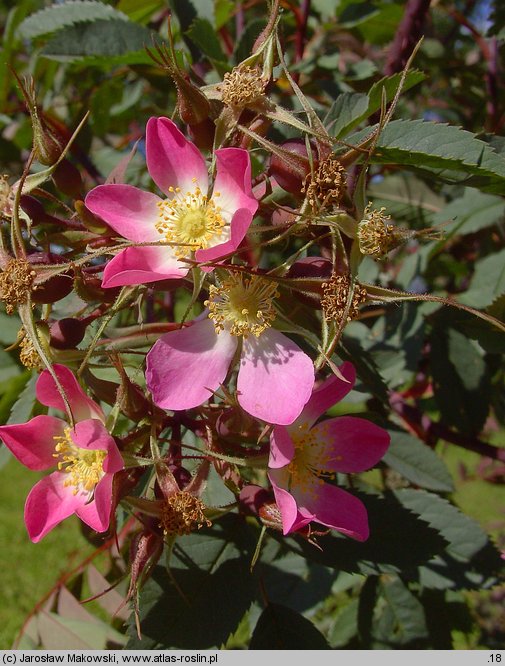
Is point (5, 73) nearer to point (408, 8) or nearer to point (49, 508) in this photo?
point (408, 8)

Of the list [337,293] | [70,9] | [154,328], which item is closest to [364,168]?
[337,293]

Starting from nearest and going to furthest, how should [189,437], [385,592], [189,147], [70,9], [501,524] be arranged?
[189,147] → [189,437] → [70,9] → [385,592] → [501,524]

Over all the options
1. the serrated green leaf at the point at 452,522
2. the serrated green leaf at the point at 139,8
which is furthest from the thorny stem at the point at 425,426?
the serrated green leaf at the point at 139,8

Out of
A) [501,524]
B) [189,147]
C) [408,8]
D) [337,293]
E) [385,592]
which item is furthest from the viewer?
[501,524]

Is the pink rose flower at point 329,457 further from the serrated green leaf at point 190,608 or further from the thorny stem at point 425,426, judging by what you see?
the thorny stem at point 425,426

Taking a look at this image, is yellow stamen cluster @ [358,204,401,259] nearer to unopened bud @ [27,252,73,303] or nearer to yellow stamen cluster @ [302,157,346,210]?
yellow stamen cluster @ [302,157,346,210]

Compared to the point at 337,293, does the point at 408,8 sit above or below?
above

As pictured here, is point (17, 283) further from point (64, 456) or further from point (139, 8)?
point (139, 8)
